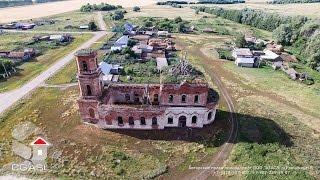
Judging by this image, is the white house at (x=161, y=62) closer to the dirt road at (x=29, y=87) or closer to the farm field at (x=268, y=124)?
the farm field at (x=268, y=124)

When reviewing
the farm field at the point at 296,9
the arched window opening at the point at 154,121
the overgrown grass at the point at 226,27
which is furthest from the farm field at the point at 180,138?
the farm field at the point at 296,9

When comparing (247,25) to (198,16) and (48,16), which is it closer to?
(198,16)

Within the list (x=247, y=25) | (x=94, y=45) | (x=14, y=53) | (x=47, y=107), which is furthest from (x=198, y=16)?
(x=47, y=107)

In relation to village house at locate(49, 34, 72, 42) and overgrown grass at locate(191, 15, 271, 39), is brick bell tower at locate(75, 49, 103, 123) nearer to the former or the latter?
village house at locate(49, 34, 72, 42)

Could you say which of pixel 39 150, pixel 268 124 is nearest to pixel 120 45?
pixel 39 150

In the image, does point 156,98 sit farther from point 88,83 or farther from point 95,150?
point 95,150
